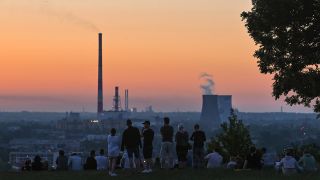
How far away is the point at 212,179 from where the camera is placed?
22141 mm

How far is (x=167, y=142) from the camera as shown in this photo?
25484mm

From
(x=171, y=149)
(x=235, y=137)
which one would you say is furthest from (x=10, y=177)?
(x=235, y=137)

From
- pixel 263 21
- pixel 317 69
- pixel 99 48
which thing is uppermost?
pixel 99 48

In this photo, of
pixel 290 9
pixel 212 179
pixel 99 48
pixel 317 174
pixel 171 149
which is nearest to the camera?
pixel 212 179

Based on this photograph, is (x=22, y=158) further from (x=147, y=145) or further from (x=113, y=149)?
(x=113, y=149)

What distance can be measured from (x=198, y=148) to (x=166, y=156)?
1.33 m

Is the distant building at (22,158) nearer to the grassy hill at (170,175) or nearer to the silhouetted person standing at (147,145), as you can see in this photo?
the grassy hill at (170,175)

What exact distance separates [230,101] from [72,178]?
176748mm

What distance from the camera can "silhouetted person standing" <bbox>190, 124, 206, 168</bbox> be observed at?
85.7 ft

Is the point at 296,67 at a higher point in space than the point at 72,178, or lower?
higher

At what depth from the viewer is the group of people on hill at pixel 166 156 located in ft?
77.7

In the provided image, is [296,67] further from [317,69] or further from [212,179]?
[212,179]

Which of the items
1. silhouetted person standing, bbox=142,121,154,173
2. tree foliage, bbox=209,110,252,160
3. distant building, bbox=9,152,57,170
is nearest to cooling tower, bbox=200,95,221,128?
distant building, bbox=9,152,57,170

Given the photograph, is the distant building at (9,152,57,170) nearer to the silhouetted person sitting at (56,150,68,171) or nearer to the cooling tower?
the silhouetted person sitting at (56,150,68,171)
